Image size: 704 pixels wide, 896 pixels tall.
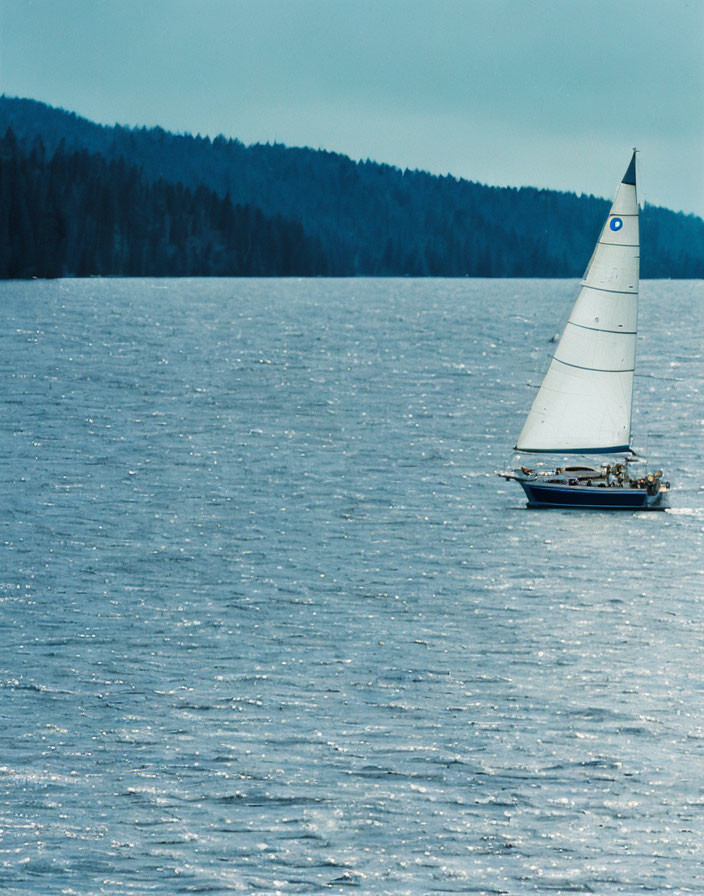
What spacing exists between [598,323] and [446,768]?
115 ft

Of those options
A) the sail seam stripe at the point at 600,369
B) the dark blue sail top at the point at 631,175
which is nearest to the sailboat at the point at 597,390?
the sail seam stripe at the point at 600,369

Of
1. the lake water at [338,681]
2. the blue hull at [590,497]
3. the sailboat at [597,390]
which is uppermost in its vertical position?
the sailboat at [597,390]

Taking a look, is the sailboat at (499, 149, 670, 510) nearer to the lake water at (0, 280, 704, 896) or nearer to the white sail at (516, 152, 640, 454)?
the white sail at (516, 152, 640, 454)

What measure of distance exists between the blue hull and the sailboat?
0.04 meters

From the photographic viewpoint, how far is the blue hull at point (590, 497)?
191ft

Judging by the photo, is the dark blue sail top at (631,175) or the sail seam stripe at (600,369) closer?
the dark blue sail top at (631,175)

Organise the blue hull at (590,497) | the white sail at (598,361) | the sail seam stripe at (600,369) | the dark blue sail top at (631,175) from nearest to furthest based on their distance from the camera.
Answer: the dark blue sail top at (631,175) → the white sail at (598,361) → the blue hull at (590,497) → the sail seam stripe at (600,369)

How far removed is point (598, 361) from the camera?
5903 cm

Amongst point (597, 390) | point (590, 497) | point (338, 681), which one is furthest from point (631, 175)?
point (338, 681)

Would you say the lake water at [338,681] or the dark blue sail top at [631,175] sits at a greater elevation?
the dark blue sail top at [631,175]

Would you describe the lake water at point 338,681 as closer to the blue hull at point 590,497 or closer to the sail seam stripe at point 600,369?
the blue hull at point 590,497

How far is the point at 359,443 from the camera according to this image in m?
84.2

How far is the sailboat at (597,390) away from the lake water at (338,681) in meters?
1.42

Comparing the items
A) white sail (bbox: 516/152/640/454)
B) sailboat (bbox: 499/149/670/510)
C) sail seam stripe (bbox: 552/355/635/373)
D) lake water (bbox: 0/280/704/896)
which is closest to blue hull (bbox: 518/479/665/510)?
sailboat (bbox: 499/149/670/510)
